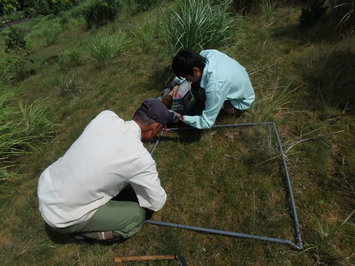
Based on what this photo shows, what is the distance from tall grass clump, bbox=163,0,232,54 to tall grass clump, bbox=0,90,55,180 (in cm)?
201

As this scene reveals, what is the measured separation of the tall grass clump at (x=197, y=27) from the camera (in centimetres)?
332

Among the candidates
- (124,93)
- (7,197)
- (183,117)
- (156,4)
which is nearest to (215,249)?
(183,117)

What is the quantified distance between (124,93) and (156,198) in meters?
2.29

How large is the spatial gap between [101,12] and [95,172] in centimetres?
726

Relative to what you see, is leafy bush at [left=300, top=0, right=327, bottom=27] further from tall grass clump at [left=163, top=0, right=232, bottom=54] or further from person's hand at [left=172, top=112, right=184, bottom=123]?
person's hand at [left=172, top=112, right=184, bottom=123]

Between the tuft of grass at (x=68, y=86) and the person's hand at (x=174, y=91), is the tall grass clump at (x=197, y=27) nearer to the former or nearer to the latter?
the person's hand at (x=174, y=91)

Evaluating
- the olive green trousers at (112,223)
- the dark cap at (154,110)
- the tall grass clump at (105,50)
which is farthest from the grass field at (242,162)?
the dark cap at (154,110)

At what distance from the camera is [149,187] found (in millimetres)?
1646

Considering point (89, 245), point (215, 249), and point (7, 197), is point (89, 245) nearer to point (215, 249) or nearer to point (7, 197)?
point (215, 249)

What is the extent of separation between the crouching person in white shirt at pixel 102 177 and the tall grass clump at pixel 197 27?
195 cm

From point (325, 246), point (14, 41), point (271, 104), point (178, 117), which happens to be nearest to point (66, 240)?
point (178, 117)

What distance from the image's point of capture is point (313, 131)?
228 centimetres

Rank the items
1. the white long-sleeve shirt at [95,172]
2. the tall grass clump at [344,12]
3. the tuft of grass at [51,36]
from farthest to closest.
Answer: the tuft of grass at [51,36]
the tall grass clump at [344,12]
the white long-sleeve shirt at [95,172]

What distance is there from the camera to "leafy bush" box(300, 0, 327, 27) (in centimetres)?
366
